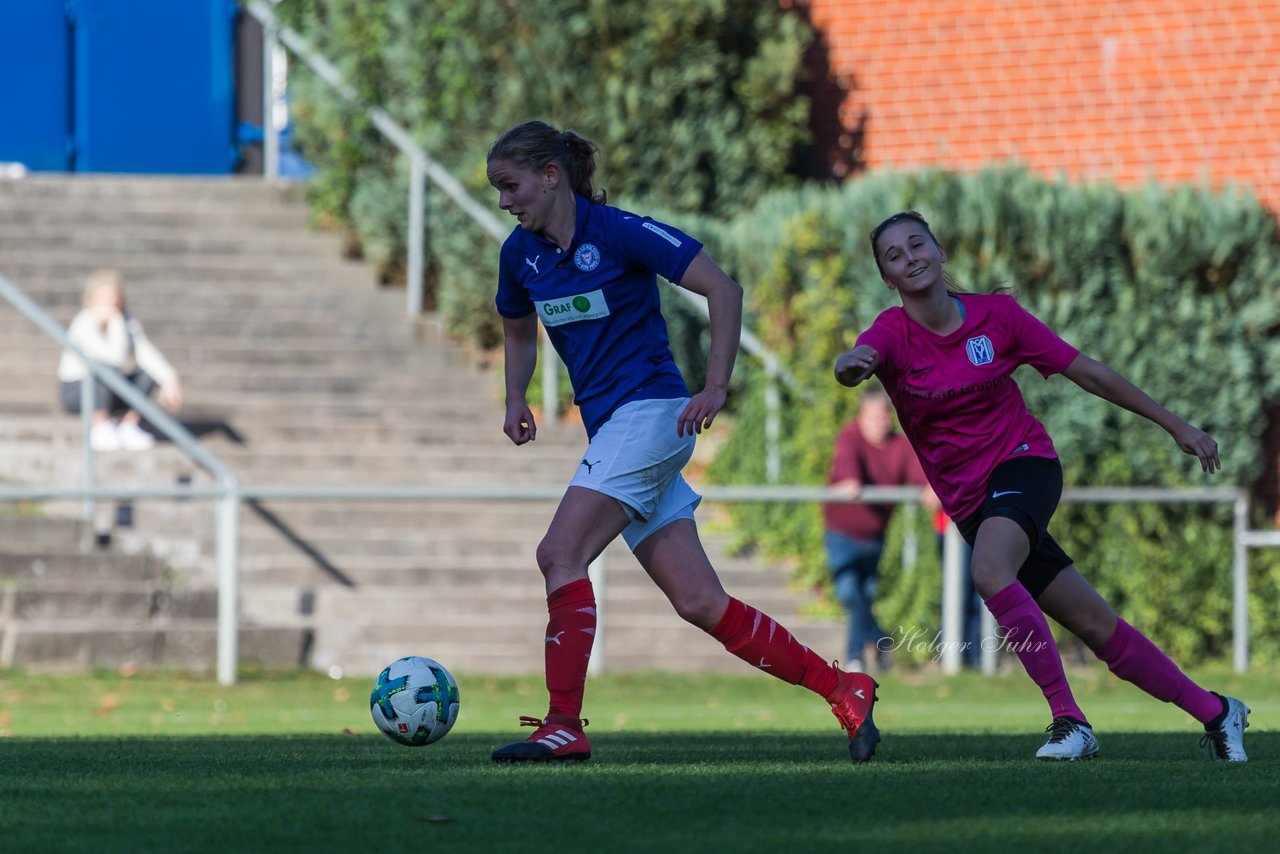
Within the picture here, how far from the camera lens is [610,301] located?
6730 mm

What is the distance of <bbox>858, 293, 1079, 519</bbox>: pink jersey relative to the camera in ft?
22.6

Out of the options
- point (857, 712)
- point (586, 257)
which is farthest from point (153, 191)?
point (857, 712)

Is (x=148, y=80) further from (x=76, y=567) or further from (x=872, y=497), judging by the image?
(x=872, y=497)

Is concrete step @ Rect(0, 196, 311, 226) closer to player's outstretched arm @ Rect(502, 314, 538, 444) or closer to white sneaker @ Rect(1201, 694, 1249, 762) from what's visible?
player's outstretched arm @ Rect(502, 314, 538, 444)

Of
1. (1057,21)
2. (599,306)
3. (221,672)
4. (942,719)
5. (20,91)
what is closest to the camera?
(599,306)

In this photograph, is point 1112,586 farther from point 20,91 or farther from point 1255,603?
point 20,91

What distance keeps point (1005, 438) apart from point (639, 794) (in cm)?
198

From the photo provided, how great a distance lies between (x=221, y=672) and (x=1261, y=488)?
8012 mm

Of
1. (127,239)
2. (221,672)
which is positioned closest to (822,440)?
(221,672)

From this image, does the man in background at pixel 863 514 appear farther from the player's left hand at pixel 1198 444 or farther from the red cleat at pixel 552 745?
the red cleat at pixel 552 745

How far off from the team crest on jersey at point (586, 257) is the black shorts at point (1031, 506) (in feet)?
4.63

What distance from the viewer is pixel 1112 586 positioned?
52.0 ft

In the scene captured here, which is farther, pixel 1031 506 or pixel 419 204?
pixel 419 204

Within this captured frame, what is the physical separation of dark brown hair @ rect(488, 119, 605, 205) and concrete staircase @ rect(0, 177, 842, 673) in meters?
7.58
